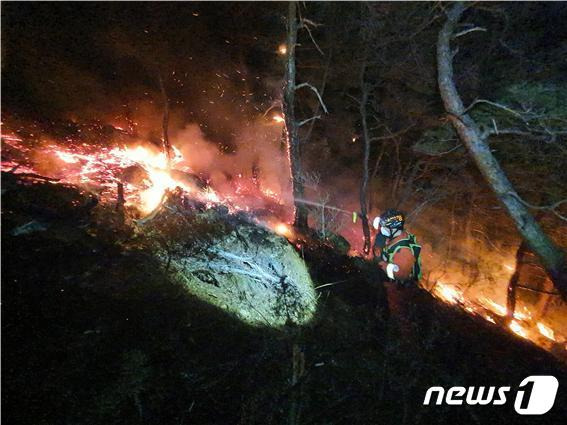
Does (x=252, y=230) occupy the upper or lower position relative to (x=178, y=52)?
lower

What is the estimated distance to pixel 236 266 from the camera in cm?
548

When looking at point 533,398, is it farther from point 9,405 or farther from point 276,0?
point 276,0

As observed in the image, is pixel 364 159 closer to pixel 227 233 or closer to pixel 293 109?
pixel 293 109

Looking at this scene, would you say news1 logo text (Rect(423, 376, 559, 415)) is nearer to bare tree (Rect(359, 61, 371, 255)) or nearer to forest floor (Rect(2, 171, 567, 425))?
forest floor (Rect(2, 171, 567, 425))

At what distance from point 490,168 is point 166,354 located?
8651 mm

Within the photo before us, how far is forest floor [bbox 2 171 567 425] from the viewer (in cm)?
309

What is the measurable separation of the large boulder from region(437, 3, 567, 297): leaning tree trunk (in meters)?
5.62

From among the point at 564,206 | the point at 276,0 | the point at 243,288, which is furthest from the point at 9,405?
the point at 564,206

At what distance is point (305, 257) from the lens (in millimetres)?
7168

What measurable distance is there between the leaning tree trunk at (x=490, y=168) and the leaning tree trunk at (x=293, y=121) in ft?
12.8

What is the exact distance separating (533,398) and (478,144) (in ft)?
19.2

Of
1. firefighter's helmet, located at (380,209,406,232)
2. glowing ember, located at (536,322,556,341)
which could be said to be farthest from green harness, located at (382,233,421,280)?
glowing ember, located at (536,322,556,341)

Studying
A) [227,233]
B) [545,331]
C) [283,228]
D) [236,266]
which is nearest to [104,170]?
[227,233]

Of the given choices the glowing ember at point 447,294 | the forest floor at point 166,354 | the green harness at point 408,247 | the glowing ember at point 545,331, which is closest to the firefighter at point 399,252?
the green harness at point 408,247
